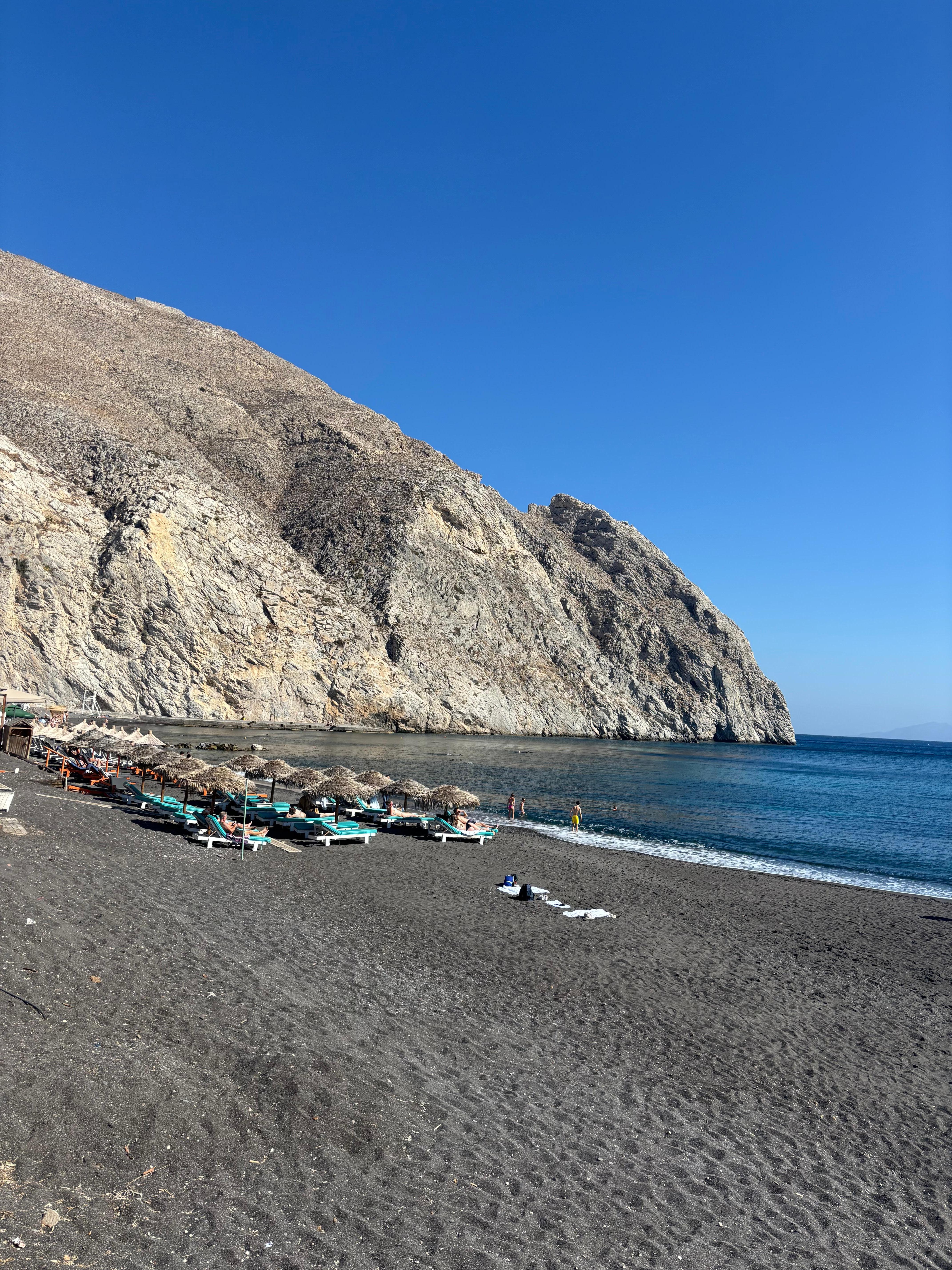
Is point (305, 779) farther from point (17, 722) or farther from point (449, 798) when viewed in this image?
point (17, 722)

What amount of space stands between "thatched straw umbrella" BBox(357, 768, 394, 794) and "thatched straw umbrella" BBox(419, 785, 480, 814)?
1.62 metres

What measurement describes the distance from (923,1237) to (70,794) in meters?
23.6

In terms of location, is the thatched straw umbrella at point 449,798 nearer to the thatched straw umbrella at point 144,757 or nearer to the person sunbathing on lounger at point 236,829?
the person sunbathing on lounger at point 236,829

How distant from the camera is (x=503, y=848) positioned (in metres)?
22.8

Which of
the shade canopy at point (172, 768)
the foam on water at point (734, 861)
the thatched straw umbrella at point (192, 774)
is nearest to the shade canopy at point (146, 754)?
the shade canopy at point (172, 768)

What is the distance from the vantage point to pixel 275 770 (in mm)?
25562

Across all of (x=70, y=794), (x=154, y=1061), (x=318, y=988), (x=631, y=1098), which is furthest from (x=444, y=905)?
(x=70, y=794)

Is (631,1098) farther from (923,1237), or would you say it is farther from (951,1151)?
(951,1151)

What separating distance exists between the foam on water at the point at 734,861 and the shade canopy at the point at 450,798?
4291 mm

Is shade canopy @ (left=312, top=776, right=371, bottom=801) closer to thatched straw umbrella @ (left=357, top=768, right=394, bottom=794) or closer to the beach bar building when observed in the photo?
thatched straw umbrella @ (left=357, top=768, right=394, bottom=794)

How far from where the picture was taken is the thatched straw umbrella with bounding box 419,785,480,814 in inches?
932

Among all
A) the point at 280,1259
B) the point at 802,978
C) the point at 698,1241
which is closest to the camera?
the point at 280,1259

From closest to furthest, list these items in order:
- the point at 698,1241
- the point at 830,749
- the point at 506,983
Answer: the point at 698,1241
the point at 506,983
the point at 830,749

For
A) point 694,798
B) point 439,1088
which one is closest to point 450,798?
point 439,1088
